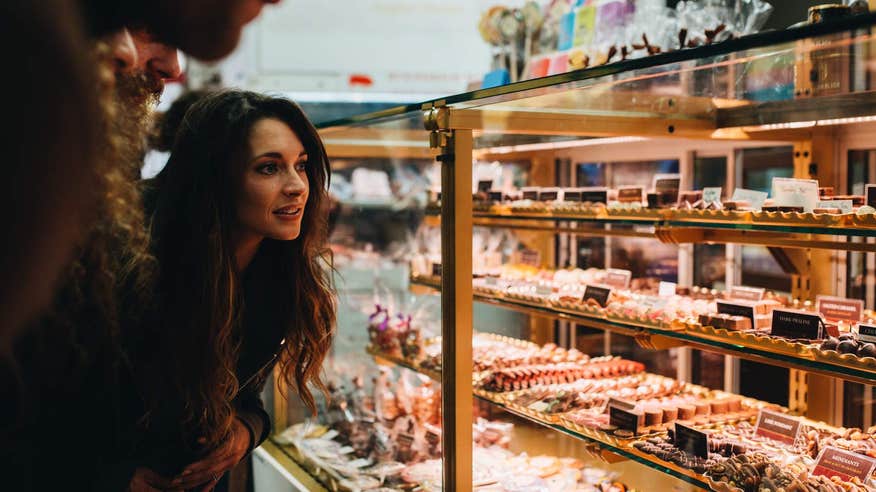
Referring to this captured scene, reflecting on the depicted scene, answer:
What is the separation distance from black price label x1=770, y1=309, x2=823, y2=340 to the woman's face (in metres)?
1.30

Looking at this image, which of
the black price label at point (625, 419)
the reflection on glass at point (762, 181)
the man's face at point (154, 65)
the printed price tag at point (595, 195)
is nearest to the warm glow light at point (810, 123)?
the reflection on glass at point (762, 181)

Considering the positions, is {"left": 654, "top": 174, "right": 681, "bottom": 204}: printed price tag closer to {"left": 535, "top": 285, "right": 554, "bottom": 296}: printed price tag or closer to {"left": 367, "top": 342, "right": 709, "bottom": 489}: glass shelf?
{"left": 535, "top": 285, "right": 554, "bottom": 296}: printed price tag

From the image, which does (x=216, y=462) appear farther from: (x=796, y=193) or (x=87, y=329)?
(x=796, y=193)

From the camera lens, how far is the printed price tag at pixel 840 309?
2.25 m

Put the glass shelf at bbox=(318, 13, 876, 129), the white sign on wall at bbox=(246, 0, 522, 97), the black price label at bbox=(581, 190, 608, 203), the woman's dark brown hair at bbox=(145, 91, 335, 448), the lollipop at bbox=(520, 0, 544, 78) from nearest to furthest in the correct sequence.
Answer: the glass shelf at bbox=(318, 13, 876, 129) < the woman's dark brown hair at bbox=(145, 91, 335, 448) < the black price label at bbox=(581, 190, 608, 203) < the lollipop at bbox=(520, 0, 544, 78) < the white sign on wall at bbox=(246, 0, 522, 97)

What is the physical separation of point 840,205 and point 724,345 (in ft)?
1.53

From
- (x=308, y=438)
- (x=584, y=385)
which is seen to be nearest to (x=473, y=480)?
(x=584, y=385)

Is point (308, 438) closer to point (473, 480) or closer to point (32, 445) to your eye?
point (473, 480)

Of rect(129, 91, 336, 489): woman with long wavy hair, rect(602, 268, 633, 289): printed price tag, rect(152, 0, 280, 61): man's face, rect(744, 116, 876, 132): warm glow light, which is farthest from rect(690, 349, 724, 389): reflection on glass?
rect(152, 0, 280, 61): man's face

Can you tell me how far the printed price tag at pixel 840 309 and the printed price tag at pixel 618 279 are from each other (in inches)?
32.0

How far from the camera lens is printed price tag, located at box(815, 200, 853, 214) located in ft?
6.50

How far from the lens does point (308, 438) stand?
3.51 m

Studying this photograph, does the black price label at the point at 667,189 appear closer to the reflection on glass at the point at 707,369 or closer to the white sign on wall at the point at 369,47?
the reflection on glass at the point at 707,369

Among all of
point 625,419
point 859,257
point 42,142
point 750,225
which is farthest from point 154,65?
point 859,257
